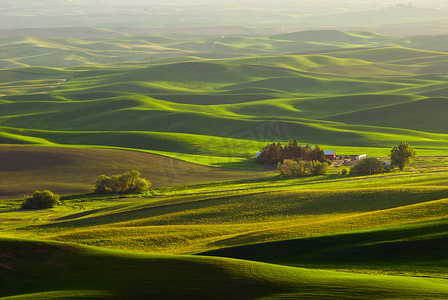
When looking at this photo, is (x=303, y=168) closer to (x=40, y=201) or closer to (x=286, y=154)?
(x=286, y=154)

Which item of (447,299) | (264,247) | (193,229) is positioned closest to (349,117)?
(193,229)

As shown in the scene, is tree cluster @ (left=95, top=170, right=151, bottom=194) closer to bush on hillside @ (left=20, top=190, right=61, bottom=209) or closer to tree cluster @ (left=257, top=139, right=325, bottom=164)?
bush on hillside @ (left=20, top=190, right=61, bottom=209)

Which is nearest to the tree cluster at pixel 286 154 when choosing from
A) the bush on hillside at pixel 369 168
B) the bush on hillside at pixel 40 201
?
the bush on hillside at pixel 369 168

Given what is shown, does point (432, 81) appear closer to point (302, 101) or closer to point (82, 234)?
point (302, 101)

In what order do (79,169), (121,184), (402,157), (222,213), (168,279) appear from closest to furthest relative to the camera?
1. (168,279)
2. (222,213)
3. (121,184)
4. (402,157)
5. (79,169)

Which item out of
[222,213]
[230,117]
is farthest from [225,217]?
[230,117]

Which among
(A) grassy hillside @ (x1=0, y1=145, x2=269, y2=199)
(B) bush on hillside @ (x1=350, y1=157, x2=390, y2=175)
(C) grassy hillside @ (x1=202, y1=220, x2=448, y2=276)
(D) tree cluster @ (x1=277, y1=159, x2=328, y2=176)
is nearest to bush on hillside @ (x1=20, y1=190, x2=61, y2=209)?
(A) grassy hillside @ (x1=0, y1=145, x2=269, y2=199)

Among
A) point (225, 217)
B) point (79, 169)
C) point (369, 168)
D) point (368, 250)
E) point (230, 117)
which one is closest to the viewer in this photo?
point (368, 250)
